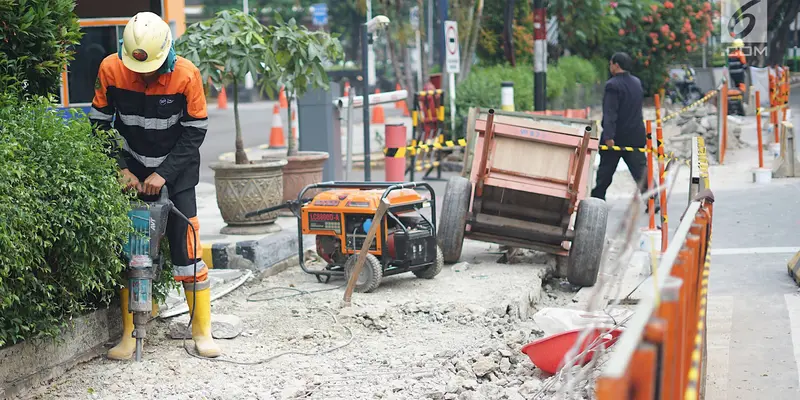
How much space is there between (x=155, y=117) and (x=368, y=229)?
7.05 ft

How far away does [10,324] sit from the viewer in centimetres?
472

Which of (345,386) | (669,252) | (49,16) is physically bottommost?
(345,386)

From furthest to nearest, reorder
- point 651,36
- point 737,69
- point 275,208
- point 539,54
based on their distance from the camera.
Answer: point 737,69 → point 651,36 → point 539,54 → point 275,208

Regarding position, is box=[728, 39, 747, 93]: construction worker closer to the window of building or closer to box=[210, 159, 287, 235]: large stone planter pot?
box=[210, 159, 287, 235]: large stone planter pot

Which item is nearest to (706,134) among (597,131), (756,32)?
(597,131)

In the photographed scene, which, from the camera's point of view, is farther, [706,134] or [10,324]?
[706,134]

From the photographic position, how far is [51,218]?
191 inches

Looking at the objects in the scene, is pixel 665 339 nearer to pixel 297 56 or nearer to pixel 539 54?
pixel 297 56

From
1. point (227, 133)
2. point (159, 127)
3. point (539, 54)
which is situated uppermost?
point (539, 54)

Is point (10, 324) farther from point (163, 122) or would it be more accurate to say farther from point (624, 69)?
point (624, 69)

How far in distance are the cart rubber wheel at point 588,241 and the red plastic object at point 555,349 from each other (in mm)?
2528

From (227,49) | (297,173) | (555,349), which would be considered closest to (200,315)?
(555,349)

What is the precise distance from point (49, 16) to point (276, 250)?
315 centimetres

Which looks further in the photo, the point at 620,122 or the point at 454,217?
the point at 620,122
